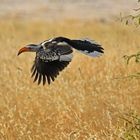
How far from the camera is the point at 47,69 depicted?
5605 mm

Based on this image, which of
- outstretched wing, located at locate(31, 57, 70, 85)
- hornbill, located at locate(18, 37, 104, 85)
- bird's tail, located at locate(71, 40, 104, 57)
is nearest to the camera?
hornbill, located at locate(18, 37, 104, 85)

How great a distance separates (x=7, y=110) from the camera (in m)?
6.01

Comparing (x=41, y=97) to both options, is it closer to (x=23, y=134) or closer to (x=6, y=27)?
(x=23, y=134)

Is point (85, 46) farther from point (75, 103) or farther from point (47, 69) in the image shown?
point (75, 103)

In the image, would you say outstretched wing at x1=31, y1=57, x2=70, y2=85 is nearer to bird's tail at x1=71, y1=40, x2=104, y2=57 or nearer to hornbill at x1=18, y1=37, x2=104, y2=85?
hornbill at x1=18, y1=37, x2=104, y2=85

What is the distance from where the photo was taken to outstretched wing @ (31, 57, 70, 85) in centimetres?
553

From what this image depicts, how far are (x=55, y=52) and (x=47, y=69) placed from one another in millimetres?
510

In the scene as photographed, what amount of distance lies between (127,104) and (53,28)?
1243cm

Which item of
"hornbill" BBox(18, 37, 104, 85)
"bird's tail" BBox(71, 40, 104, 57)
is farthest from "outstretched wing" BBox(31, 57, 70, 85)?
"bird's tail" BBox(71, 40, 104, 57)

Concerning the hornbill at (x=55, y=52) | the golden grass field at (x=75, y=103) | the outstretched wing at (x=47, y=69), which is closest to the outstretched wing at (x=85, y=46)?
the hornbill at (x=55, y=52)

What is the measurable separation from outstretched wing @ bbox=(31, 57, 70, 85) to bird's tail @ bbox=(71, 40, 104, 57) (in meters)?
0.22

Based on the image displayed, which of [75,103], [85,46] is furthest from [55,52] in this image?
[75,103]

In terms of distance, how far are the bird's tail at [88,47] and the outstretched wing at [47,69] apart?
0.71ft

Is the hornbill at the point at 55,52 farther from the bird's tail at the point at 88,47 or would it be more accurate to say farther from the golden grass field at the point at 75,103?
the golden grass field at the point at 75,103
